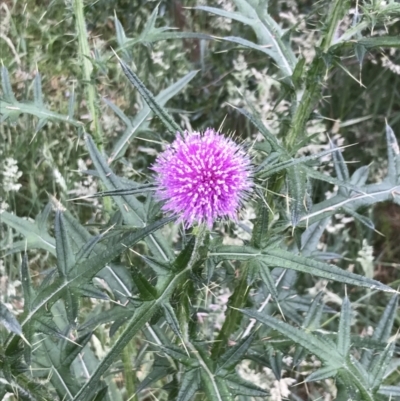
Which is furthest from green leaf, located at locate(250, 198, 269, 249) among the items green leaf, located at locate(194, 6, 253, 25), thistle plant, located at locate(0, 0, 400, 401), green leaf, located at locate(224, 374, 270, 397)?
green leaf, located at locate(194, 6, 253, 25)

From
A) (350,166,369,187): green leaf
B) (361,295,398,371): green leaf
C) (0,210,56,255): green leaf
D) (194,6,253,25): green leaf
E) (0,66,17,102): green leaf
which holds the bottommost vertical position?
(361,295,398,371): green leaf

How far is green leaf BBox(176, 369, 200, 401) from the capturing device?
2.76 feet

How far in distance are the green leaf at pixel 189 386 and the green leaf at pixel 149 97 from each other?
1.28 ft

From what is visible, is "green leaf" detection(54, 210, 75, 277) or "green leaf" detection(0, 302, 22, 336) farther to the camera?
"green leaf" detection(54, 210, 75, 277)

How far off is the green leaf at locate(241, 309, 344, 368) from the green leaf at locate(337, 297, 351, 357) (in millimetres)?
13

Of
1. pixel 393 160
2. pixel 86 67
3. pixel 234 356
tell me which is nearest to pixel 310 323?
pixel 234 356

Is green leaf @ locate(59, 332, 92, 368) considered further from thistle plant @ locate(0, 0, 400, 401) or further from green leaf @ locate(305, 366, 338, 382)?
green leaf @ locate(305, 366, 338, 382)

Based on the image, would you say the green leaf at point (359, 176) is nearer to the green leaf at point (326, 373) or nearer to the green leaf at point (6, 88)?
the green leaf at point (326, 373)

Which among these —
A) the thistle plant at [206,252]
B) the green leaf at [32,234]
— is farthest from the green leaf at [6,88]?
the green leaf at [32,234]

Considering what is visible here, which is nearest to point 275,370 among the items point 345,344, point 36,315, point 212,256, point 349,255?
point 345,344

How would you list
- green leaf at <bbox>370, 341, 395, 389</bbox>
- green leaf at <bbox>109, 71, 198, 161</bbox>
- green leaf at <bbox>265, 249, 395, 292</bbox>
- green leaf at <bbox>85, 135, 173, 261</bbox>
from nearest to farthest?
green leaf at <bbox>265, 249, 395, 292</bbox> → green leaf at <bbox>370, 341, 395, 389</bbox> → green leaf at <bbox>85, 135, 173, 261</bbox> → green leaf at <bbox>109, 71, 198, 161</bbox>

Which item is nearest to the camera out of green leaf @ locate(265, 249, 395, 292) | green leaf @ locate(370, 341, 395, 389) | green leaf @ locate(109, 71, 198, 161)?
green leaf @ locate(265, 249, 395, 292)

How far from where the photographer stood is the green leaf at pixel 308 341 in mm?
890

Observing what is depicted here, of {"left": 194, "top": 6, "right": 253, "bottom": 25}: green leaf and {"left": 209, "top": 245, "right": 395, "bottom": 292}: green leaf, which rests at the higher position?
{"left": 194, "top": 6, "right": 253, "bottom": 25}: green leaf
